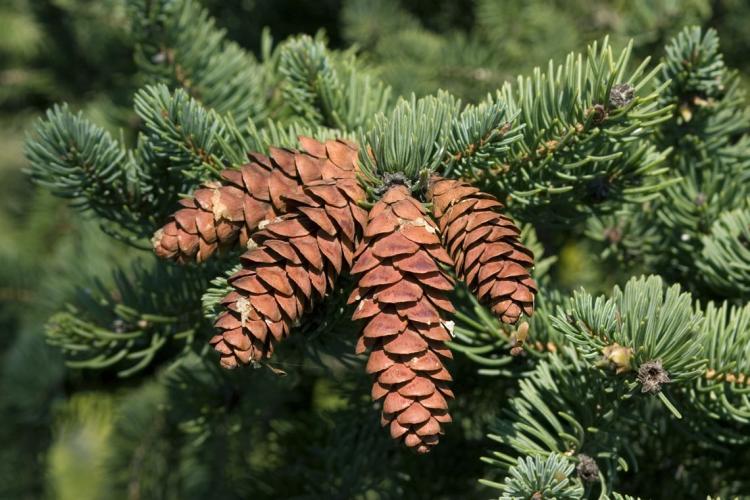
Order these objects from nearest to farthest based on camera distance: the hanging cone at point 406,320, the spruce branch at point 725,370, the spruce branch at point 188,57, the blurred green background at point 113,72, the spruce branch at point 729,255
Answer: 1. the hanging cone at point 406,320
2. the spruce branch at point 725,370
3. the spruce branch at point 729,255
4. the spruce branch at point 188,57
5. the blurred green background at point 113,72

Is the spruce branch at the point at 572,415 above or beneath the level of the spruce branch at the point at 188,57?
beneath

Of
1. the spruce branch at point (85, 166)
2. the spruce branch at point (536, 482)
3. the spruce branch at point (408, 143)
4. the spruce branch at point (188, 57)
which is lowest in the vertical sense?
the spruce branch at point (536, 482)

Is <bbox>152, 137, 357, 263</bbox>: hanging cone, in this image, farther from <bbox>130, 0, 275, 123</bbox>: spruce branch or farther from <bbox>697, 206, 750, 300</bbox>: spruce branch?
<bbox>697, 206, 750, 300</bbox>: spruce branch

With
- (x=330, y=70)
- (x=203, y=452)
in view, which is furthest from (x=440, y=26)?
(x=203, y=452)

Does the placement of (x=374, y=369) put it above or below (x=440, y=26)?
below

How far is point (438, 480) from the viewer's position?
1.04 m

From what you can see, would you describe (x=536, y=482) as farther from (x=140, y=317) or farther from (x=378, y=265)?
(x=140, y=317)

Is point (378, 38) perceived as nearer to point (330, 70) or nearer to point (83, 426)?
point (330, 70)

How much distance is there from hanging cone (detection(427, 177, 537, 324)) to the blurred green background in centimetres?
66

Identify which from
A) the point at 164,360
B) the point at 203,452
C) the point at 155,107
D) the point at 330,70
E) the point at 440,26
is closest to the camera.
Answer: the point at 155,107

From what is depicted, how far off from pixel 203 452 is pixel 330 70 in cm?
78

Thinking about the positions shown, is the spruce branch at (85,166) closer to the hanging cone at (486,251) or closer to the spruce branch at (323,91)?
the spruce branch at (323,91)

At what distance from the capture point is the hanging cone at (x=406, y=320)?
0.63 m

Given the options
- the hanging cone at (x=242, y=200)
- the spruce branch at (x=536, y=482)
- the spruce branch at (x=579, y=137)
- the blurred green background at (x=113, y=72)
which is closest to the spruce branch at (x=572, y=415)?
the spruce branch at (x=536, y=482)
